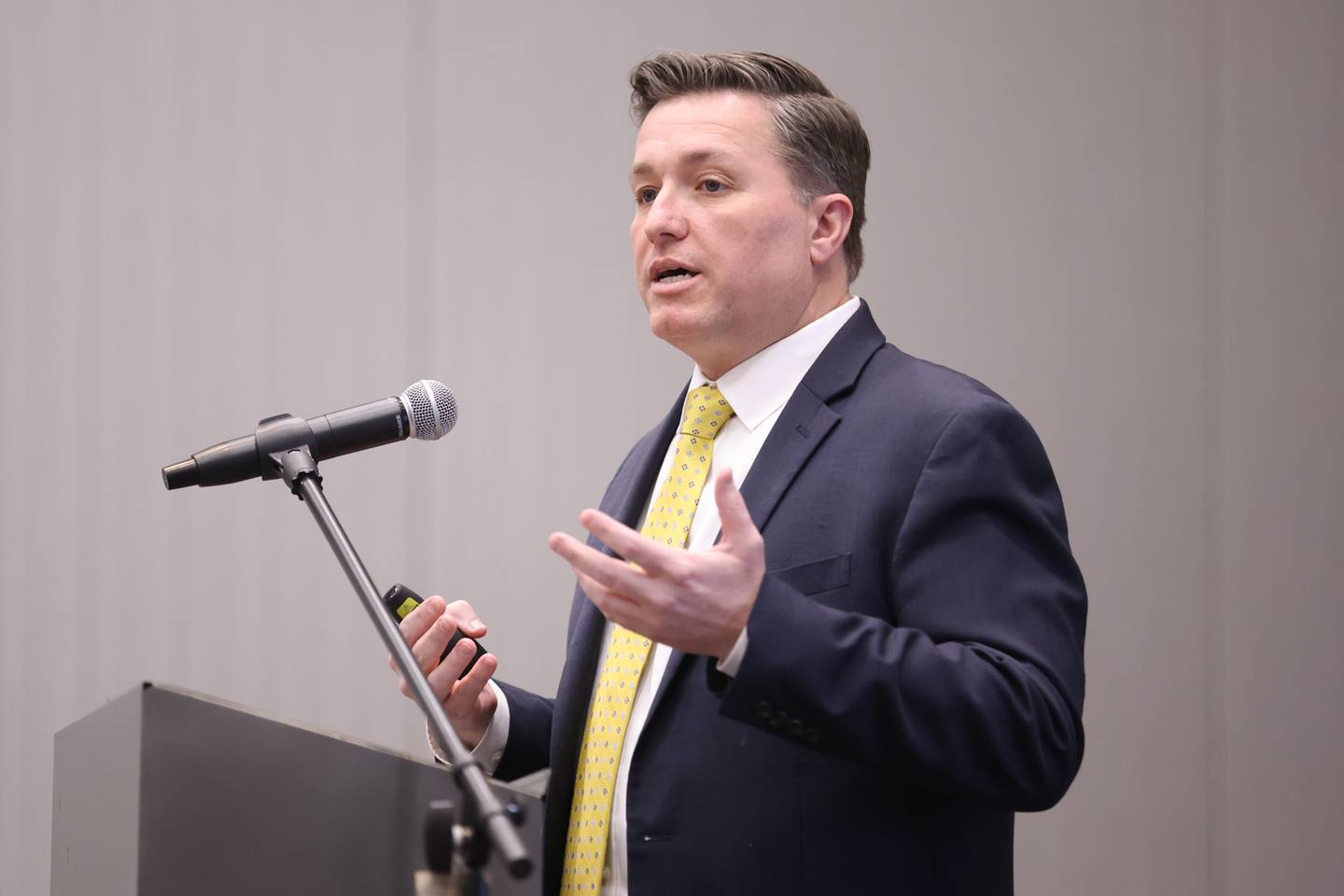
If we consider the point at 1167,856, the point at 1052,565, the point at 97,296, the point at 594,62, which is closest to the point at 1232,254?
the point at 1167,856

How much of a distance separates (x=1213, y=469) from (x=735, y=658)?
210cm

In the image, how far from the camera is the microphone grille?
1.37 metres

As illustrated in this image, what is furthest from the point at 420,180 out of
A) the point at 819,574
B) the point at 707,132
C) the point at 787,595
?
the point at 787,595

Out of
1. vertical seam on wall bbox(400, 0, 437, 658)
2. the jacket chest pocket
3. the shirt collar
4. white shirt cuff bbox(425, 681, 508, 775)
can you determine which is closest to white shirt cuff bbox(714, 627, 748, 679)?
the jacket chest pocket

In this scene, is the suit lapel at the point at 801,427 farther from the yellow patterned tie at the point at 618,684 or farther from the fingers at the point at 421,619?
the fingers at the point at 421,619

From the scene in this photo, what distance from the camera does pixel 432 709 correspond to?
3.15 feet

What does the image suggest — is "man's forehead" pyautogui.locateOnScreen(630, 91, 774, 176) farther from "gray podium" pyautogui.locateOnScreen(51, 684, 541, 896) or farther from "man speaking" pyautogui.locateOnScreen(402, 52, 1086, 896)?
"gray podium" pyautogui.locateOnScreen(51, 684, 541, 896)

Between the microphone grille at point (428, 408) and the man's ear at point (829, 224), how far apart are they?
1.93 ft

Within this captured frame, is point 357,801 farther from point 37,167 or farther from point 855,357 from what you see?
point 37,167

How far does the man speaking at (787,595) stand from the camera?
3.77 ft

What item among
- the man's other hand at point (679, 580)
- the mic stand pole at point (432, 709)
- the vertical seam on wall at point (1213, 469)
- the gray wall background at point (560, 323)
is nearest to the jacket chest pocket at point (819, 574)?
the man's other hand at point (679, 580)

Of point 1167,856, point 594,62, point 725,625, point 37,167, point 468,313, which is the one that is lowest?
point 1167,856

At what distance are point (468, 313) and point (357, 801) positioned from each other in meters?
2.11

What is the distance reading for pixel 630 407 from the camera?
306 cm
